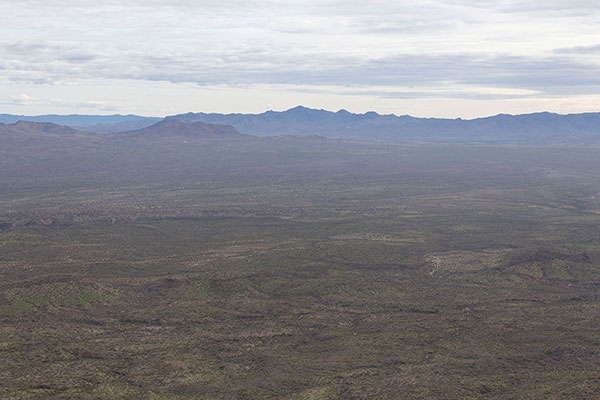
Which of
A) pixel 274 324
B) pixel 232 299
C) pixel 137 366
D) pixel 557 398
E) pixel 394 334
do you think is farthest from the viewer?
pixel 232 299

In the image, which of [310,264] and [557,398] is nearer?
[557,398]

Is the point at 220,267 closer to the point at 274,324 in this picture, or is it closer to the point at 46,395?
the point at 274,324

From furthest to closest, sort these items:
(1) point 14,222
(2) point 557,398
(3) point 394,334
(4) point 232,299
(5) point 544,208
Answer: (5) point 544,208
(1) point 14,222
(4) point 232,299
(3) point 394,334
(2) point 557,398

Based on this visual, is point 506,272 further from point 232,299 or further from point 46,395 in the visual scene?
point 46,395

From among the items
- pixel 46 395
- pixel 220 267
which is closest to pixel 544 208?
pixel 220 267

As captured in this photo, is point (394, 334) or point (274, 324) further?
point (274, 324)

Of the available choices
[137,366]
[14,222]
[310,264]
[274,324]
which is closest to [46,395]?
[137,366]
